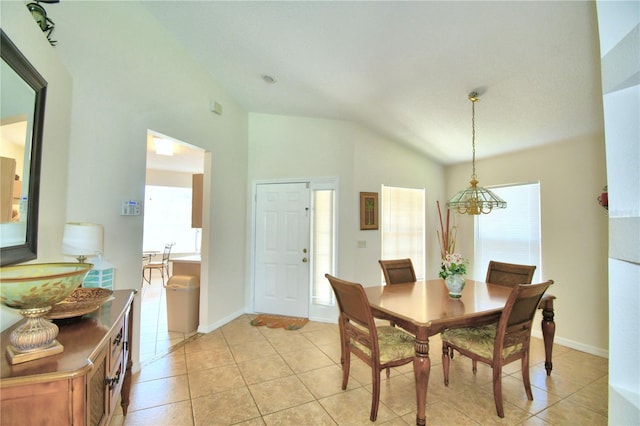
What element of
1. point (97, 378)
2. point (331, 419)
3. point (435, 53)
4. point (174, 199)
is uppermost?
point (435, 53)

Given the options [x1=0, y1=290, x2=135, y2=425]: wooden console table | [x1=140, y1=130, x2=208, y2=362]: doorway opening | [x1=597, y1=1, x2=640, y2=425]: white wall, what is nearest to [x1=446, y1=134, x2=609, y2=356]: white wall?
[x1=597, y1=1, x2=640, y2=425]: white wall

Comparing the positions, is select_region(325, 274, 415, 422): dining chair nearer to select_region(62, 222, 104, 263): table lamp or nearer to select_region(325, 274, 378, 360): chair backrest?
select_region(325, 274, 378, 360): chair backrest

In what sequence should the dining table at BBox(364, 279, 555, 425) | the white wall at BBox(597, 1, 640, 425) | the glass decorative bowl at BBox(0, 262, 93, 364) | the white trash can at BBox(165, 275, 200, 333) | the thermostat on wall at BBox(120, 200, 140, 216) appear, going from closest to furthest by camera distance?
the white wall at BBox(597, 1, 640, 425), the glass decorative bowl at BBox(0, 262, 93, 364), the dining table at BBox(364, 279, 555, 425), the thermostat on wall at BBox(120, 200, 140, 216), the white trash can at BBox(165, 275, 200, 333)

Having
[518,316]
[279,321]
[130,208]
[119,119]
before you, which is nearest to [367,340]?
[518,316]

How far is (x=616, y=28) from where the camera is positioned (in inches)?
32.2

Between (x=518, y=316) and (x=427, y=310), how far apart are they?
667 millimetres

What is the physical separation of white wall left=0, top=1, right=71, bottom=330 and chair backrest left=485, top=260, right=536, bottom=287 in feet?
12.4

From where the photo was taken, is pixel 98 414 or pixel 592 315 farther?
pixel 592 315

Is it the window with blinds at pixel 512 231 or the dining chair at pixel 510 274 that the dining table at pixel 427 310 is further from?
Answer: the window with blinds at pixel 512 231

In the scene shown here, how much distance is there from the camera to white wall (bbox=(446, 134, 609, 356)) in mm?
3035

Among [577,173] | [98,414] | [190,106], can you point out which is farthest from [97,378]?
[577,173]

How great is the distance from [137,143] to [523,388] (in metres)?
4.04

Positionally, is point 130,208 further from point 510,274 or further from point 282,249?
point 510,274

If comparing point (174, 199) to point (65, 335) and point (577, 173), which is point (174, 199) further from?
point (577, 173)
